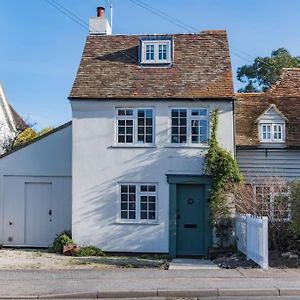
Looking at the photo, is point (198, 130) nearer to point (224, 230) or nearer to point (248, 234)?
point (224, 230)

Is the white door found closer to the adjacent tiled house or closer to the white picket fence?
the white picket fence

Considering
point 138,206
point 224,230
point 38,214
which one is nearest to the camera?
point 224,230

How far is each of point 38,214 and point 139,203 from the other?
4090 millimetres

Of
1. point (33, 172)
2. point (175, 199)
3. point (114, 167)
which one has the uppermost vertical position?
point (114, 167)

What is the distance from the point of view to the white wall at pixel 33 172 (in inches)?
800

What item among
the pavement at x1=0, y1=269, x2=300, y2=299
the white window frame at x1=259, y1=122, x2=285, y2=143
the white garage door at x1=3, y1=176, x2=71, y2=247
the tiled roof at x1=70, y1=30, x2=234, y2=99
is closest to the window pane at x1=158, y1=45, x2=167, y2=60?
the tiled roof at x1=70, y1=30, x2=234, y2=99

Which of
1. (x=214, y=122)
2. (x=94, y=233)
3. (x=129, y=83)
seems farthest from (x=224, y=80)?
(x=94, y=233)

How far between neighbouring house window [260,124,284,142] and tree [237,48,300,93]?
20742 mm

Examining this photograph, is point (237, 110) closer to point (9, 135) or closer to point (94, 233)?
point (94, 233)

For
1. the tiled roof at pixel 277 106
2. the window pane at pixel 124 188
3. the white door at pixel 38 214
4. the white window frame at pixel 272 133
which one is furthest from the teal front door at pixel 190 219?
the white door at pixel 38 214

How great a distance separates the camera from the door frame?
1839 cm

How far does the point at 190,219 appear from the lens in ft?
61.6

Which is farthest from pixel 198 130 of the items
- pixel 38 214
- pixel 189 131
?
pixel 38 214

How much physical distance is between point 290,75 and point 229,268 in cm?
1207
